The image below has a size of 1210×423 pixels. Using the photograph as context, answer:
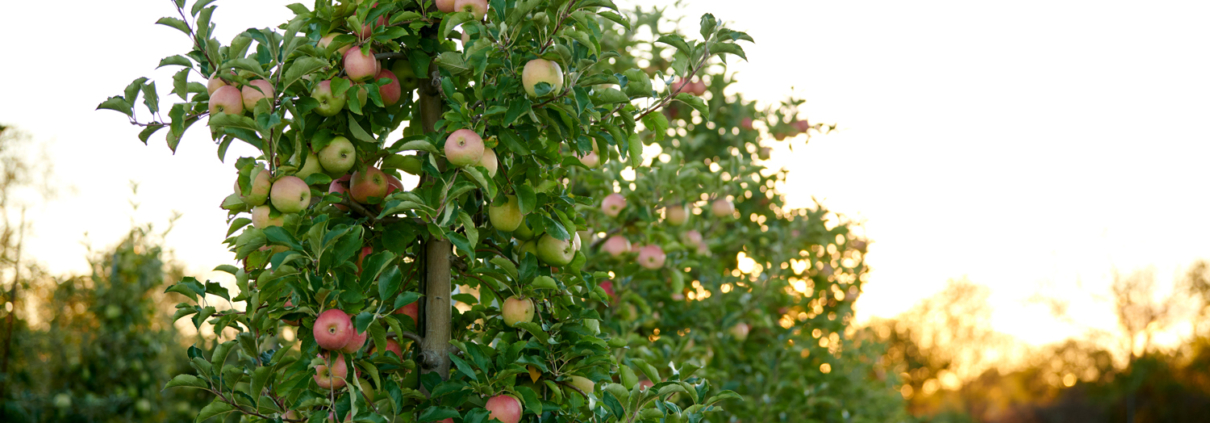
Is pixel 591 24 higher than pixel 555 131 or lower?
higher

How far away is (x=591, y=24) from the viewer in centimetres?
177

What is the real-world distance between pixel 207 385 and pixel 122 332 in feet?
13.2

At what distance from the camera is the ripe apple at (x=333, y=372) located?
163 cm

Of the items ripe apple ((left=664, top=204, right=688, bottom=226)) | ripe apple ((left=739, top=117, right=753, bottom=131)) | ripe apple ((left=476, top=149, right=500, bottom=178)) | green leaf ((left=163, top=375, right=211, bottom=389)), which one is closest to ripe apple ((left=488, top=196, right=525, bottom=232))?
ripe apple ((left=476, top=149, right=500, bottom=178))

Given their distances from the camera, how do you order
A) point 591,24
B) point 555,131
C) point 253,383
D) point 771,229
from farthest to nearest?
point 771,229 → point 555,131 → point 591,24 → point 253,383

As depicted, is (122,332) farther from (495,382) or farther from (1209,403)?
(1209,403)

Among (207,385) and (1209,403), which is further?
(1209,403)

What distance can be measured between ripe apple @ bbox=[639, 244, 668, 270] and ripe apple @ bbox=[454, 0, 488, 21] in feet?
6.00

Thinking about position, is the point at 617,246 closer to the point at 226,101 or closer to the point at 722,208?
the point at 722,208

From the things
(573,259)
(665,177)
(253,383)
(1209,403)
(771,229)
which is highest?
(1209,403)

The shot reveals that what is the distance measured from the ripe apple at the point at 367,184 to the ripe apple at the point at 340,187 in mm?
22

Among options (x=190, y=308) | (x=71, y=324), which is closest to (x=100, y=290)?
(x=71, y=324)

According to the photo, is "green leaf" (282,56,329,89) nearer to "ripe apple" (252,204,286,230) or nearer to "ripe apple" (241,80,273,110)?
"ripe apple" (241,80,273,110)

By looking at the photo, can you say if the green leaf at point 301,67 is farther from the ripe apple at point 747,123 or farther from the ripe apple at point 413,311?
the ripe apple at point 747,123
